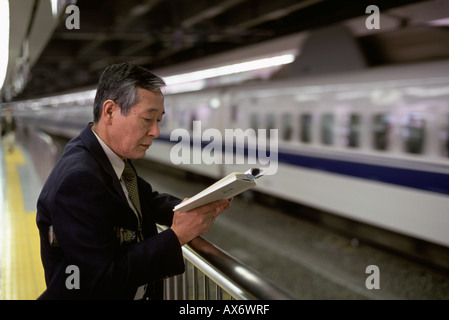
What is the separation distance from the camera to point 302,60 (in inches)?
324

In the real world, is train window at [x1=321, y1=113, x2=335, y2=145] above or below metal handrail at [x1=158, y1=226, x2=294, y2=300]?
above

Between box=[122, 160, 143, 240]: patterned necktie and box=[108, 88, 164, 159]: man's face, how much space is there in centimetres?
17

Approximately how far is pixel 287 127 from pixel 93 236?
24.4 ft

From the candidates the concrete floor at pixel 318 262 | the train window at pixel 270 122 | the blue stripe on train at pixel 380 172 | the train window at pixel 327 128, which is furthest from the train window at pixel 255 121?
the train window at pixel 327 128

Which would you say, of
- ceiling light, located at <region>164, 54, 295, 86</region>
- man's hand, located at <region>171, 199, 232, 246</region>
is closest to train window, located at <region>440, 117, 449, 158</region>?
ceiling light, located at <region>164, 54, 295, 86</region>

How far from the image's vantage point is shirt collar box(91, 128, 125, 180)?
1698mm

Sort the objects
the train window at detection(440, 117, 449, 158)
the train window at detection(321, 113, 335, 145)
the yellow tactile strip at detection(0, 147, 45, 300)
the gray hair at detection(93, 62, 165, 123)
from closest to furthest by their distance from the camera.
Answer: the gray hair at detection(93, 62, 165, 123) < the yellow tactile strip at detection(0, 147, 45, 300) < the train window at detection(440, 117, 449, 158) < the train window at detection(321, 113, 335, 145)

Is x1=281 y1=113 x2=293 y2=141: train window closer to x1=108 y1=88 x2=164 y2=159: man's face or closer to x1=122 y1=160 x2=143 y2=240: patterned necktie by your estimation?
x1=122 y1=160 x2=143 y2=240: patterned necktie

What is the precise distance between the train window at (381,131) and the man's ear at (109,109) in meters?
5.44
